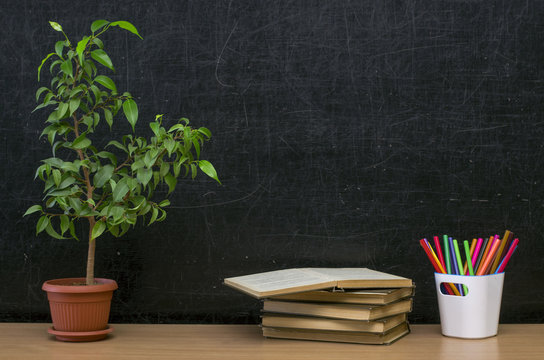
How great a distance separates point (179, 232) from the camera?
4.54ft

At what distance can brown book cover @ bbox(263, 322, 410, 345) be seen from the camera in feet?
3.82

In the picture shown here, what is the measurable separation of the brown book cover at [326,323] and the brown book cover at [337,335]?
0.04 ft

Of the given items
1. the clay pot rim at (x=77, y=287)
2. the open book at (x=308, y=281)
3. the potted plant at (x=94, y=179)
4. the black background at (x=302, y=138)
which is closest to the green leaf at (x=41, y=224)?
the potted plant at (x=94, y=179)

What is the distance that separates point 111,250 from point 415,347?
0.66 meters

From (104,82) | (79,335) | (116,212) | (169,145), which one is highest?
(104,82)

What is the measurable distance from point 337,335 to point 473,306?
26 centimetres

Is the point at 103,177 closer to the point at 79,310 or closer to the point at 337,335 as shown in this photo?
the point at 79,310

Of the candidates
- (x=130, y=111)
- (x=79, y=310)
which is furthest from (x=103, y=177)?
(x=79, y=310)

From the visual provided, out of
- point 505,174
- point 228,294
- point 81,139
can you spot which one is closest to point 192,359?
point 228,294

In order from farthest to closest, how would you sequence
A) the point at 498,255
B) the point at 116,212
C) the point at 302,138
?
the point at 302,138 → the point at 498,255 → the point at 116,212

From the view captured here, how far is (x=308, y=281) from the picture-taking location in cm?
117

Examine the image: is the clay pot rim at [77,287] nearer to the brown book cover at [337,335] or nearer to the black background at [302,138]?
the black background at [302,138]

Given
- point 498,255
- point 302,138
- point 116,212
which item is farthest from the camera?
point 302,138

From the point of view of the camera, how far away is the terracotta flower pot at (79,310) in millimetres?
1160
